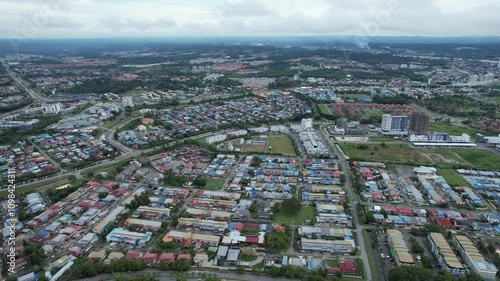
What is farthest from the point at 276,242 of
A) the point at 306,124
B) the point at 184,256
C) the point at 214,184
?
the point at 306,124

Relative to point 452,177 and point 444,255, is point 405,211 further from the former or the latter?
point 452,177

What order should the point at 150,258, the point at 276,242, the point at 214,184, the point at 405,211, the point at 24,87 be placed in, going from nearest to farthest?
the point at 150,258, the point at 276,242, the point at 405,211, the point at 214,184, the point at 24,87

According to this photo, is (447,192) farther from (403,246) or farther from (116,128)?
(116,128)

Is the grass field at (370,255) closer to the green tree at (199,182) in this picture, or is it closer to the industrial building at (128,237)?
the green tree at (199,182)

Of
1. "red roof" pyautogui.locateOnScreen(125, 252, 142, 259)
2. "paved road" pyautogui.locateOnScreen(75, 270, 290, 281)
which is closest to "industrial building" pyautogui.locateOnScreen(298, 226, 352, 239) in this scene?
"paved road" pyautogui.locateOnScreen(75, 270, 290, 281)

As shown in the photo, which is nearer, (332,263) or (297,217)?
(332,263)

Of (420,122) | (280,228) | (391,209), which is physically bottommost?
Result: (391,209)
